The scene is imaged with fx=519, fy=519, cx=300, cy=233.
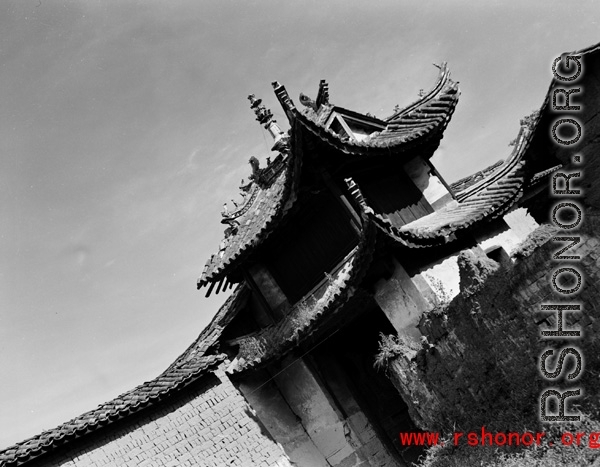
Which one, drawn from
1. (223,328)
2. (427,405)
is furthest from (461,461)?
(223,328)

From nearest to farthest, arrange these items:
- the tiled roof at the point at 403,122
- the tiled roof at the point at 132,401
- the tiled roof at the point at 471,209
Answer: the tiled roof at the point at 471,209
the tiled roof at the point at 132,401
the tiled roof at the point at 403,122

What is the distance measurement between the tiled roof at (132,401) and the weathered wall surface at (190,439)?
1.32 ft

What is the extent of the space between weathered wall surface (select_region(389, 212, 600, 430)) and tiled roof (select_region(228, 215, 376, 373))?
1995mm

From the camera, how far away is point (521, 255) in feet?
23.5

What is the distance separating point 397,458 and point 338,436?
1.54 meters

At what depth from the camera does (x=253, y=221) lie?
14422mm

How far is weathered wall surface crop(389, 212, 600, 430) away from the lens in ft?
20.9

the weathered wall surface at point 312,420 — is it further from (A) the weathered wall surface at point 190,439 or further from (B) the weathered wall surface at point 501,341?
(B) the weathered wall surface at point 501,341

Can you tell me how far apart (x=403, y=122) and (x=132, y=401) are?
31.9 feet

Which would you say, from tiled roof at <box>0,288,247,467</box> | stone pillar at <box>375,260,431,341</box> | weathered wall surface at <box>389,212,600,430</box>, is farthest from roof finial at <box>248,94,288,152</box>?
weathered wall surface at <box>389,212,600,430</box>

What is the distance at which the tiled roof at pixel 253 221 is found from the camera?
12.1 metres

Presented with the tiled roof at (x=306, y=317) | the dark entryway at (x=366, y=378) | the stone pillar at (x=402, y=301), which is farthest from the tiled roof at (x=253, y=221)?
the dark entryway at (x=366, y=378)

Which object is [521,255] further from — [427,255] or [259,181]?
[259,181]

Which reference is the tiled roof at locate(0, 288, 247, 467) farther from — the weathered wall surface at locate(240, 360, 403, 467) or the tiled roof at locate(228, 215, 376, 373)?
the weathered wall surface at locate(240, 360, 403, 467)
